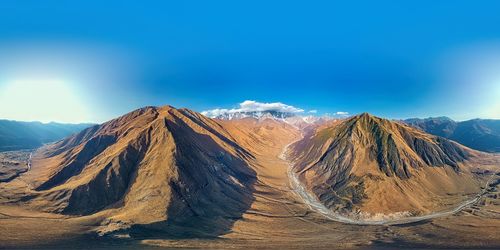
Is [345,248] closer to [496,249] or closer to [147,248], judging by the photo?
[496,249]

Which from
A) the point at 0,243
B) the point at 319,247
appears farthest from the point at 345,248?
the point at 0,243

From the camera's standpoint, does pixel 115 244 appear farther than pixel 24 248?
Yes

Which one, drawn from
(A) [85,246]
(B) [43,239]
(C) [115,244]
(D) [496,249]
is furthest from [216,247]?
(D) [496,249]

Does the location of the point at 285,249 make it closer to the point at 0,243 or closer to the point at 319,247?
the point at 319,247

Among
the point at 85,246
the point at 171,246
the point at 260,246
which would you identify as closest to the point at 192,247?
the point at 171,246

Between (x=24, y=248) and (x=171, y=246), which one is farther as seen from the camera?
(x=171, y=246)

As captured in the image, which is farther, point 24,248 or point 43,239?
point 43,239

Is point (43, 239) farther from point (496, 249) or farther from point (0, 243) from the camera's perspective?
point (496, 249)
